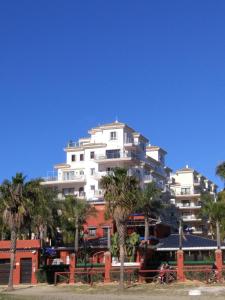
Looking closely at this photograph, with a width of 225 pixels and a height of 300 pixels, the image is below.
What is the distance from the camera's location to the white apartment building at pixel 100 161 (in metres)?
97.4

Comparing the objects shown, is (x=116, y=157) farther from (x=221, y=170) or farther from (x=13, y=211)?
(x=13, y=211)

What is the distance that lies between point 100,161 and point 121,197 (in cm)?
5258

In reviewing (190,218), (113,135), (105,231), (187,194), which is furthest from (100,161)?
(187,194)

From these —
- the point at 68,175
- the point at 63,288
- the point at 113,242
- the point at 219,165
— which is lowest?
the point at 63,288

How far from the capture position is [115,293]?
4131 cm

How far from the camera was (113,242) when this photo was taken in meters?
62.8

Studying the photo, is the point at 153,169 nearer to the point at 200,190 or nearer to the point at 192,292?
the point at 200,190

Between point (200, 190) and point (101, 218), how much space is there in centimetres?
4787

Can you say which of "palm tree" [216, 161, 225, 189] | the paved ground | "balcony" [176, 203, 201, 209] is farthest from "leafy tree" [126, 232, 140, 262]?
"balcony" [176, 203, 201, 209]

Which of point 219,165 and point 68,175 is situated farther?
point 68,175

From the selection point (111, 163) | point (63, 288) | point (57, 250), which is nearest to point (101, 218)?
point (57, 250)

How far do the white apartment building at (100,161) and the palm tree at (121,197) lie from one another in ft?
158

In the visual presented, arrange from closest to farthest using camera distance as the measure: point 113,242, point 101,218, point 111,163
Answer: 1. point 113,242
2. point 101,218
3. point 111,163

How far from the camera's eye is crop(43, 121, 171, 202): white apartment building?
97438mm
